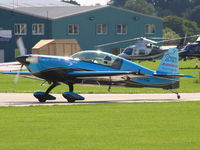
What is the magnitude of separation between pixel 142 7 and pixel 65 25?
103 meters

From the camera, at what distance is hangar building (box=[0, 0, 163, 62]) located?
296ft

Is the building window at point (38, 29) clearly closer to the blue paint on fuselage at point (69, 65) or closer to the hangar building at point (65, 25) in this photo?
the hangar building at point (65, 25)

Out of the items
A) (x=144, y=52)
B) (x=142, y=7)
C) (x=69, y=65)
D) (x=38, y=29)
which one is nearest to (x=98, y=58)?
(x=69, y=65)

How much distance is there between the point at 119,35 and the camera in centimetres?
9681

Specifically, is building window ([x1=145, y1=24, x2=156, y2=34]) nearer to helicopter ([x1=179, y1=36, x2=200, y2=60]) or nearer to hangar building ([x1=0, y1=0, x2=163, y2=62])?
hangar building ([x1=0, y1=0, x2=163, y2=62])

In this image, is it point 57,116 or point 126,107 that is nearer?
point 57,116

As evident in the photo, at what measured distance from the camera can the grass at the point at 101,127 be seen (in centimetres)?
1566

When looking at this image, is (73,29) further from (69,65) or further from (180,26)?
(180,26)

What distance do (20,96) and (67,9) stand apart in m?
64.3

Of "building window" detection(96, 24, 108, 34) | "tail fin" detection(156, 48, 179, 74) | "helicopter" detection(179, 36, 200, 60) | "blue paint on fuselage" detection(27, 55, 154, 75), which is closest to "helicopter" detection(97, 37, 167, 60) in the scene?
"helicopter" detection(179, 36, 200, 60)

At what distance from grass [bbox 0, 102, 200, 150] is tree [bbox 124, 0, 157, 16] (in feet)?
538

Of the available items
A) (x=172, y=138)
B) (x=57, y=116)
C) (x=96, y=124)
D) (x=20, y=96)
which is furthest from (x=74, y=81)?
(x=172, y=138)

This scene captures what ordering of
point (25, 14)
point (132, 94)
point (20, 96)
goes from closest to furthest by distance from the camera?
point (20, 96) < point (132, 94) < point (25, 14)

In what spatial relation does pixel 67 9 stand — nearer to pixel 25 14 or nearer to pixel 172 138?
pixel 25 14
